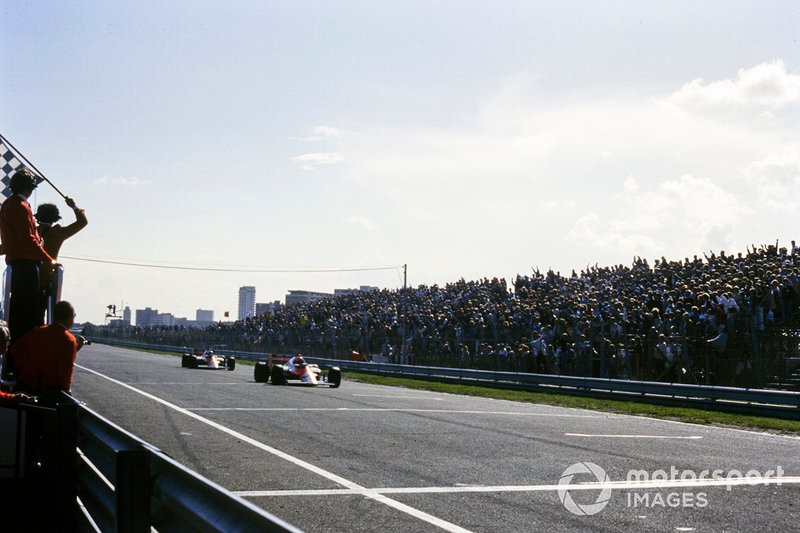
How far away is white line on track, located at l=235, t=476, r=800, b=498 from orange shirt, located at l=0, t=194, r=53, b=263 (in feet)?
8.91

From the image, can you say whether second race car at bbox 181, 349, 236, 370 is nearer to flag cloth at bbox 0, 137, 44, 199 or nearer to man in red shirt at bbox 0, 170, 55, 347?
flag cloth at bbox 0, 137, 44, 199

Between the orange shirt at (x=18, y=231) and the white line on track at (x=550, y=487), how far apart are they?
8.91 ft

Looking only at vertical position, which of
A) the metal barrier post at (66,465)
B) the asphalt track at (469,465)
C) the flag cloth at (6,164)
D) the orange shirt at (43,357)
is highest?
the flag cloth at (6,164)

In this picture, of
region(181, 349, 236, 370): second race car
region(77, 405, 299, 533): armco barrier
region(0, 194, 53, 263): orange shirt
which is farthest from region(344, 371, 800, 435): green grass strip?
region(77, 405, 299, 533): armco barrier

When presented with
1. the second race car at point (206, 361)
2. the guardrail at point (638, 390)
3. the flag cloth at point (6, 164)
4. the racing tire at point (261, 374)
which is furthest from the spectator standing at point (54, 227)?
the second race car at point (206, 361)

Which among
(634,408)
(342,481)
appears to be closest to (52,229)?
(342,481)

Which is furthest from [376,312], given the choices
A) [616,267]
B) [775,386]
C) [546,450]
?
[546,450]

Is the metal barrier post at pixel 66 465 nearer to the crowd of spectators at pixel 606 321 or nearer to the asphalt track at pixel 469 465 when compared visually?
the asphalt track at pixel 469 465

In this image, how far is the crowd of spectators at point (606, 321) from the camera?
20906mm

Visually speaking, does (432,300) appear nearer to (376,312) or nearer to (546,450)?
(376,312)

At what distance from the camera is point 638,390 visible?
22.0m

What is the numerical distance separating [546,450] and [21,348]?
254 inches

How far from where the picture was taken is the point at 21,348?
253 inches

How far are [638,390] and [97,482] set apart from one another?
18.5 m
